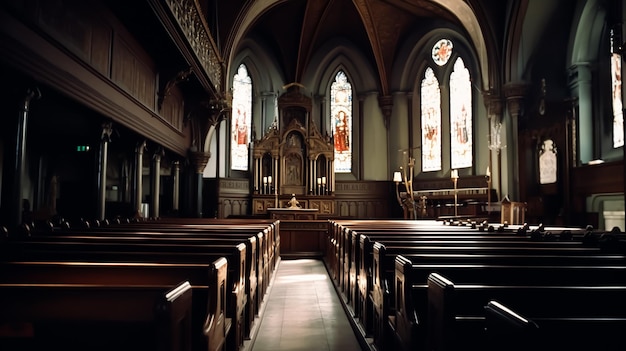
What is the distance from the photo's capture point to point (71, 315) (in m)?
1.98

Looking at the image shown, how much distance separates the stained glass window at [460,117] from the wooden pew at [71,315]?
16.4 meters

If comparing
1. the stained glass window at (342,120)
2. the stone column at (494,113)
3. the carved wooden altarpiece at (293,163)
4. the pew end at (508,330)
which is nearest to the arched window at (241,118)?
the carved wooden altarpiece at (293,163)

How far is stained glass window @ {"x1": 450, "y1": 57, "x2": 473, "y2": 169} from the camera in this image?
17031 mm

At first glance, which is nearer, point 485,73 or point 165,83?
point 165,83

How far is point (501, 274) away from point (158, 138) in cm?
890

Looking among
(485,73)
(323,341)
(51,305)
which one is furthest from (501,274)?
(485,73)

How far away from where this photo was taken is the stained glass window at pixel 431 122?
722 inches

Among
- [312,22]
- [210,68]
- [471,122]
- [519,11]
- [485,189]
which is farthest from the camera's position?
[312,22]

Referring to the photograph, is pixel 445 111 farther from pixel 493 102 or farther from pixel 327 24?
pixel 327 24

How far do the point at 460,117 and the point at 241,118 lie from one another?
9075 millimetres

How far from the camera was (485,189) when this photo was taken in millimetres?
14844

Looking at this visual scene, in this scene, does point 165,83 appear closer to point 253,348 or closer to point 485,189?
point 253,348

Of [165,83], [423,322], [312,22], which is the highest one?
[312,22]

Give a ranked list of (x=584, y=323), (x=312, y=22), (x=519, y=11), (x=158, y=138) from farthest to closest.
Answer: (x=312, y=22) → (x=519, y=11) → (x=158, y=138) → (x=584, y=323)
